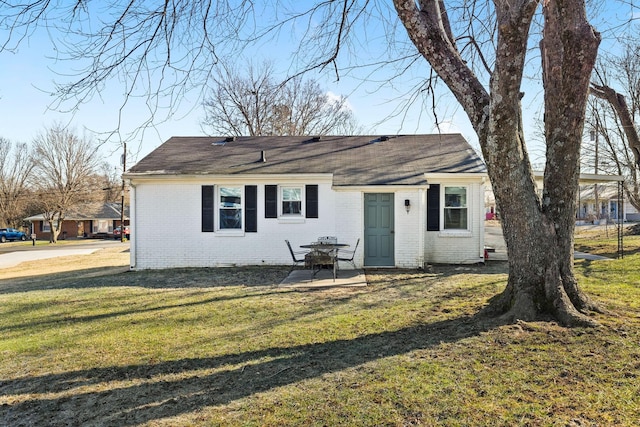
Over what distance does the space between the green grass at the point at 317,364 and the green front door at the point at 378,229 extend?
427 cm

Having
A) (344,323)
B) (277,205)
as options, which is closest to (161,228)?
(277,205)

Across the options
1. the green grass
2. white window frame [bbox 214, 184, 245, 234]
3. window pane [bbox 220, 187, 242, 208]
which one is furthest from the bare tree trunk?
window pane [bbox 220, 187, 242, 208]

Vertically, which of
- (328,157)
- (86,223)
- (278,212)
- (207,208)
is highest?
(328,157)

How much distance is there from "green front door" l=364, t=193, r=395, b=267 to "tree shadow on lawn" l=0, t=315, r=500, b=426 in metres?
6.93

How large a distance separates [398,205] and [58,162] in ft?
146

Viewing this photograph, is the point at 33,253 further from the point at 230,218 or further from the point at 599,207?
the point at 599,207

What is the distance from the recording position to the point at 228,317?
677 centimetres

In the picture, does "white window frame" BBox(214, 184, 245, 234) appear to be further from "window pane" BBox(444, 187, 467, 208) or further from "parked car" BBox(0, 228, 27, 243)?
"parked car" BBox(0, 228, 27, 243)

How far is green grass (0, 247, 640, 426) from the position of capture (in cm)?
337

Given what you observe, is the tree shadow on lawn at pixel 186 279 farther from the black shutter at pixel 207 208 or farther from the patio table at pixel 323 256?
the black shutter at pixel 207 208

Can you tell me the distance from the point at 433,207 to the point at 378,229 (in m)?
1.95

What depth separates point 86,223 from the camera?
57688mm

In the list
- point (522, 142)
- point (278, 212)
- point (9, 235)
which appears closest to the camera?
point (522, 142)

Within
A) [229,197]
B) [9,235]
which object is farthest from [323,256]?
[9,235]
